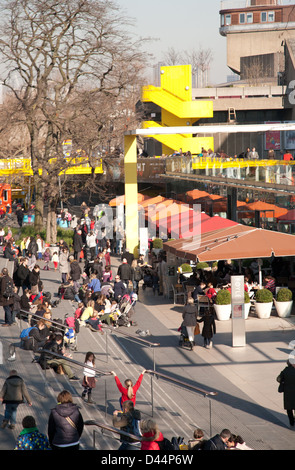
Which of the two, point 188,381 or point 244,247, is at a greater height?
point 244,247

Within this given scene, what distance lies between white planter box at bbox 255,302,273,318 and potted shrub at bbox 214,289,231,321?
2.50ft

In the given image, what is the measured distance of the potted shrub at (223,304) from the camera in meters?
18.6

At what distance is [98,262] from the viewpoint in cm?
2345

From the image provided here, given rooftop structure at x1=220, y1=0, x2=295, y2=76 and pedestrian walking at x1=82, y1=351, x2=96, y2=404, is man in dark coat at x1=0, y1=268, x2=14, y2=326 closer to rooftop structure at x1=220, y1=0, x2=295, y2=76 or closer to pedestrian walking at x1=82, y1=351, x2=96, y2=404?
pedestrian walking at x1=82, y1=351, x2=96, y2=404

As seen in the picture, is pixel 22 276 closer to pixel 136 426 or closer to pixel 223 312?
pixel 223 312

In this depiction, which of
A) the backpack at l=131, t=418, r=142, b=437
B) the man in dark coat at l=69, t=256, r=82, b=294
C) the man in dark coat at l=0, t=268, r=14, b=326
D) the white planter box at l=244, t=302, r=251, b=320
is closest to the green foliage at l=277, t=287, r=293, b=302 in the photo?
the white planter box at l=244, t=302, r=251, b=320

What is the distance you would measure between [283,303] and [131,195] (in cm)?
1105

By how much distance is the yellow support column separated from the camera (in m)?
27.7

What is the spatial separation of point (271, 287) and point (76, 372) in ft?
25.9

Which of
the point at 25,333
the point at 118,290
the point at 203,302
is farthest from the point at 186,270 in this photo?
the point at 25,333

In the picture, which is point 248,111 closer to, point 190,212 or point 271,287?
point 190,212

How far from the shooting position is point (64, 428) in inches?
335

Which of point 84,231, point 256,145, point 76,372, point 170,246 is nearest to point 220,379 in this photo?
point 76,372
